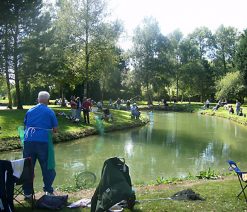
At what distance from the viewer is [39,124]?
7.67 metres

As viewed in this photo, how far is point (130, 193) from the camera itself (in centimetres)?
673

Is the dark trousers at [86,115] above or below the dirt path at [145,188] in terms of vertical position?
above

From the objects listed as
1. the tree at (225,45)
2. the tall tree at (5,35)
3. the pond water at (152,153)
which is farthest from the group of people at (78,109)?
the tree at (225,45)

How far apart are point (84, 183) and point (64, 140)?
11.7 m

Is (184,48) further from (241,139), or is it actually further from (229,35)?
(241,139)

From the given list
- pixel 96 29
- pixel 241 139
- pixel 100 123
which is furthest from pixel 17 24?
pixel 241 139

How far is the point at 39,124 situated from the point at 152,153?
10758mm

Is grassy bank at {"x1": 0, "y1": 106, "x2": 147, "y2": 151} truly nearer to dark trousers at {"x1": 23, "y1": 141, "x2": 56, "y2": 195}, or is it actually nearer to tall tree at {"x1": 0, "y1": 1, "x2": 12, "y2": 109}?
tall tree at {"x1": 0, "y1": 1, "x2": 12, "y2": 109}

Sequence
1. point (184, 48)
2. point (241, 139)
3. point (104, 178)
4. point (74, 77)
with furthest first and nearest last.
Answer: point (184, 48), point (74, 77), point (241, 139), point (104, 178)

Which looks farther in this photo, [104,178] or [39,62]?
[39,62]

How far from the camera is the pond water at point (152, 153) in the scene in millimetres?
13672

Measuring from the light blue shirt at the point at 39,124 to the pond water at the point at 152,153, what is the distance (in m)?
3.50

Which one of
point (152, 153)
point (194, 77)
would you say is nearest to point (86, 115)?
point (152, 153)

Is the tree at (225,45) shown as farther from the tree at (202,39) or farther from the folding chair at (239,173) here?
the folding chair at (239,173)
